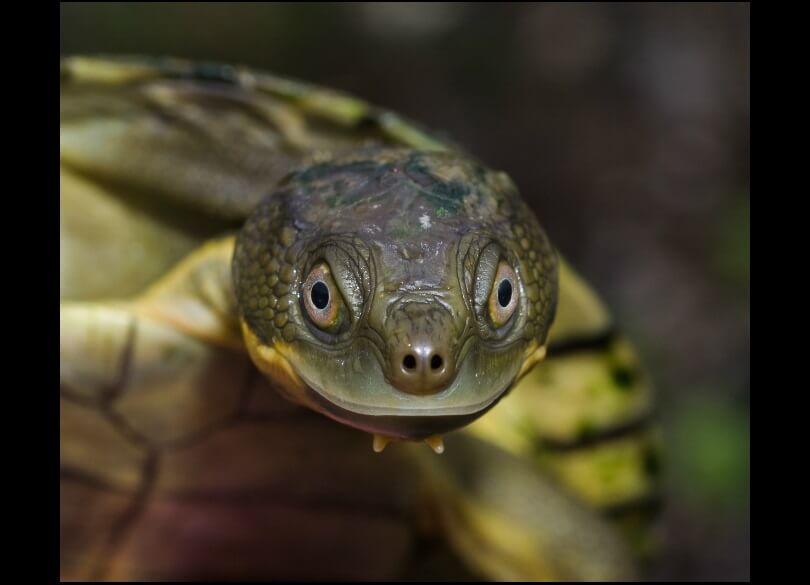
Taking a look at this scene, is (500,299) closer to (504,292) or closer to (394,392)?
(504,292)

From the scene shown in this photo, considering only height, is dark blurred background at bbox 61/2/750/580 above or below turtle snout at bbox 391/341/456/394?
above

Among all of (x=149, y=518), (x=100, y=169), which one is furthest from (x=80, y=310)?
(x=149, y=518)

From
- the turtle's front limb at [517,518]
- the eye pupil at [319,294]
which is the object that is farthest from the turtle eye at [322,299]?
the turtle's front limb at [517,518]

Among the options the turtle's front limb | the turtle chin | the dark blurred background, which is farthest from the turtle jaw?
the dark blurred background

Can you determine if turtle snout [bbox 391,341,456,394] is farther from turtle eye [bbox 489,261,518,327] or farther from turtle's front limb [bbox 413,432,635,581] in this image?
turtle's front limb [bbox 413,432,635,581]

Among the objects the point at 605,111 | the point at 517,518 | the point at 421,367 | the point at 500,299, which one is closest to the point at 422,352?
the point at 421,367

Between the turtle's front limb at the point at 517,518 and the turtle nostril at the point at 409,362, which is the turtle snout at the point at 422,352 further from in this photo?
the turtle's front limb at the point at 517,518
